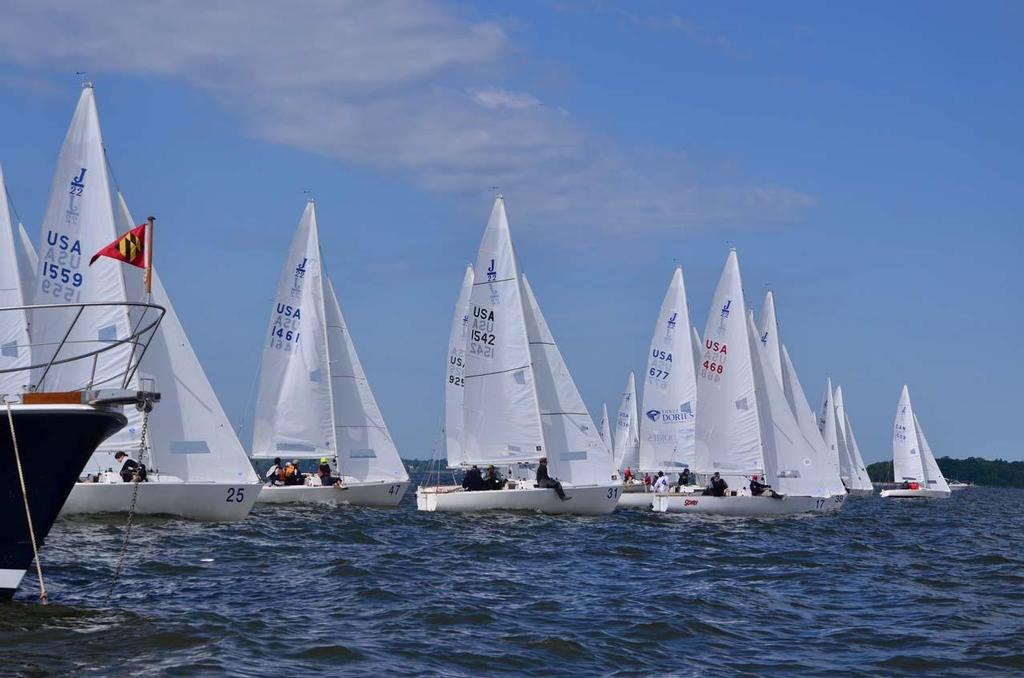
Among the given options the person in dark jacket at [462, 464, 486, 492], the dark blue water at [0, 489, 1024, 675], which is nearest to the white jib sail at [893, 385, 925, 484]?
the person in dark jacket at [462, 464, 486, 492]

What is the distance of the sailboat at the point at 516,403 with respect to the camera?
120ft

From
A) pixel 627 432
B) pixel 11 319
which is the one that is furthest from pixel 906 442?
pixel 11 319

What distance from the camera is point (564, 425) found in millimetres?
37219

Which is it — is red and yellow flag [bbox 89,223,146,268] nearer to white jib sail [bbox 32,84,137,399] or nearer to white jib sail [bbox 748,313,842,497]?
white jib sail [bbox 32,84,137,399]

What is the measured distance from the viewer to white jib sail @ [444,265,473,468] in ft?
134

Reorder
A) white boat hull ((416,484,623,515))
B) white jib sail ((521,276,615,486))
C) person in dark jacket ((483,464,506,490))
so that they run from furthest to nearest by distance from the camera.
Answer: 1. white jib sail ((521,276,615,486))
2. person in dark jacket ((483,464,506,490))
3. white boat hull ((416,484,623,515))

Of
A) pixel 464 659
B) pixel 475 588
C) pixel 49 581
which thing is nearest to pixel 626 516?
pixel 475 588

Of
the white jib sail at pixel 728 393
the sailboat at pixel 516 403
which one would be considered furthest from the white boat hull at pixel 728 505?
the sailboat at pixel 516 403

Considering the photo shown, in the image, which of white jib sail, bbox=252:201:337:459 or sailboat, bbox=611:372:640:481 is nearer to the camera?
white jib sail, bbox=252:201:337:459

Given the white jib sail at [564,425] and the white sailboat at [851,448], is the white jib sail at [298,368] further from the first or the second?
the white sailboat at [851,448]

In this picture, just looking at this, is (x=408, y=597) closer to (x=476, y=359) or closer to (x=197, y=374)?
(x=197, y=374)

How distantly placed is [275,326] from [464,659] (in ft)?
98.7

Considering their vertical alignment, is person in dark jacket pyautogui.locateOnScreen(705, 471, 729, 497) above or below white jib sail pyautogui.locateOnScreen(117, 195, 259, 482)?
below

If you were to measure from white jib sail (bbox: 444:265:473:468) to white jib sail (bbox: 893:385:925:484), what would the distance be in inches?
1872
